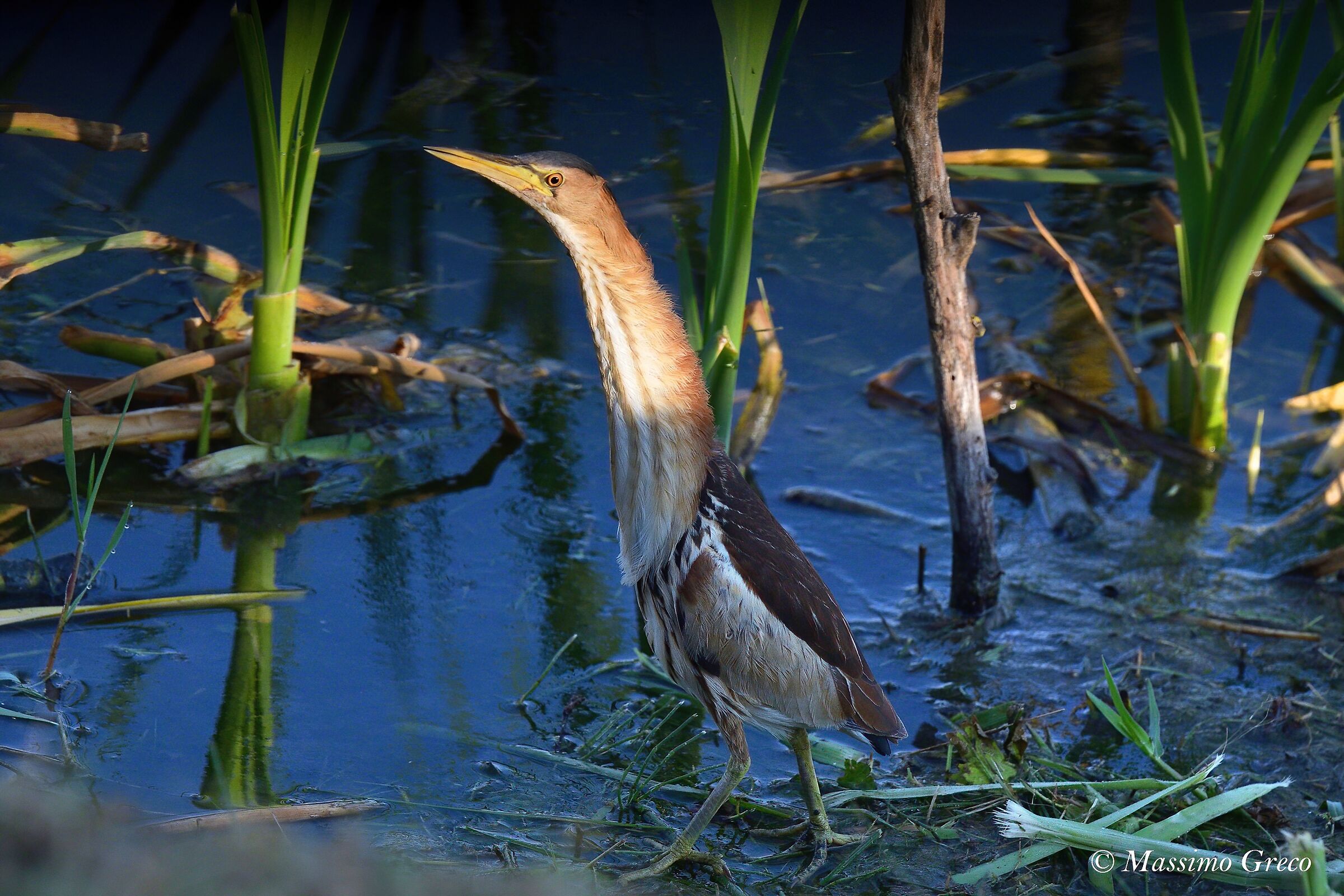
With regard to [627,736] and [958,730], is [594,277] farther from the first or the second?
[958,730]

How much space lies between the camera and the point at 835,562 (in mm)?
3596

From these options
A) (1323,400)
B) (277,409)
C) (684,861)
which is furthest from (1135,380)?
(277,409)

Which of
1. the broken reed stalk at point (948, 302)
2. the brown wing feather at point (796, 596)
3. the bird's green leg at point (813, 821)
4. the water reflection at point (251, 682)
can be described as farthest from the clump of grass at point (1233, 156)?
the water reflection at point (251, 682)

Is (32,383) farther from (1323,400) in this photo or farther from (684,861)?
(1323,400)

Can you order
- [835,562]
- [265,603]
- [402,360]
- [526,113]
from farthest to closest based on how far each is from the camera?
[526,113] < [402,360] < [835,562] < [265,603]

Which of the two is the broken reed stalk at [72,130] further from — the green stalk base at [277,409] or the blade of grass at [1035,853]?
the blade of grass at [1035,853]

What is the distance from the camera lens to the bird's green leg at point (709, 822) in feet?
7.54

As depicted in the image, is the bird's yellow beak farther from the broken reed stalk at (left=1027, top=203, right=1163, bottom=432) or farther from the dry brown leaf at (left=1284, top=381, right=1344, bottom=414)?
the dry brown leaf at (left=1284, top=381, right=1344, bottom=414)

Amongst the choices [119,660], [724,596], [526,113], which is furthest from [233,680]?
[526,113]

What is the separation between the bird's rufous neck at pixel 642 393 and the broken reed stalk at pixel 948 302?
32.8 inches

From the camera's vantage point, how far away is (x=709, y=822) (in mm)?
2432

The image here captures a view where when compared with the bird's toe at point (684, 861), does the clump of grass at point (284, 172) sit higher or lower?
higher

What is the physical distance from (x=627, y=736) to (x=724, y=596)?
524 millimetres

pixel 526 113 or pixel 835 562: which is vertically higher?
pixel 526 113
